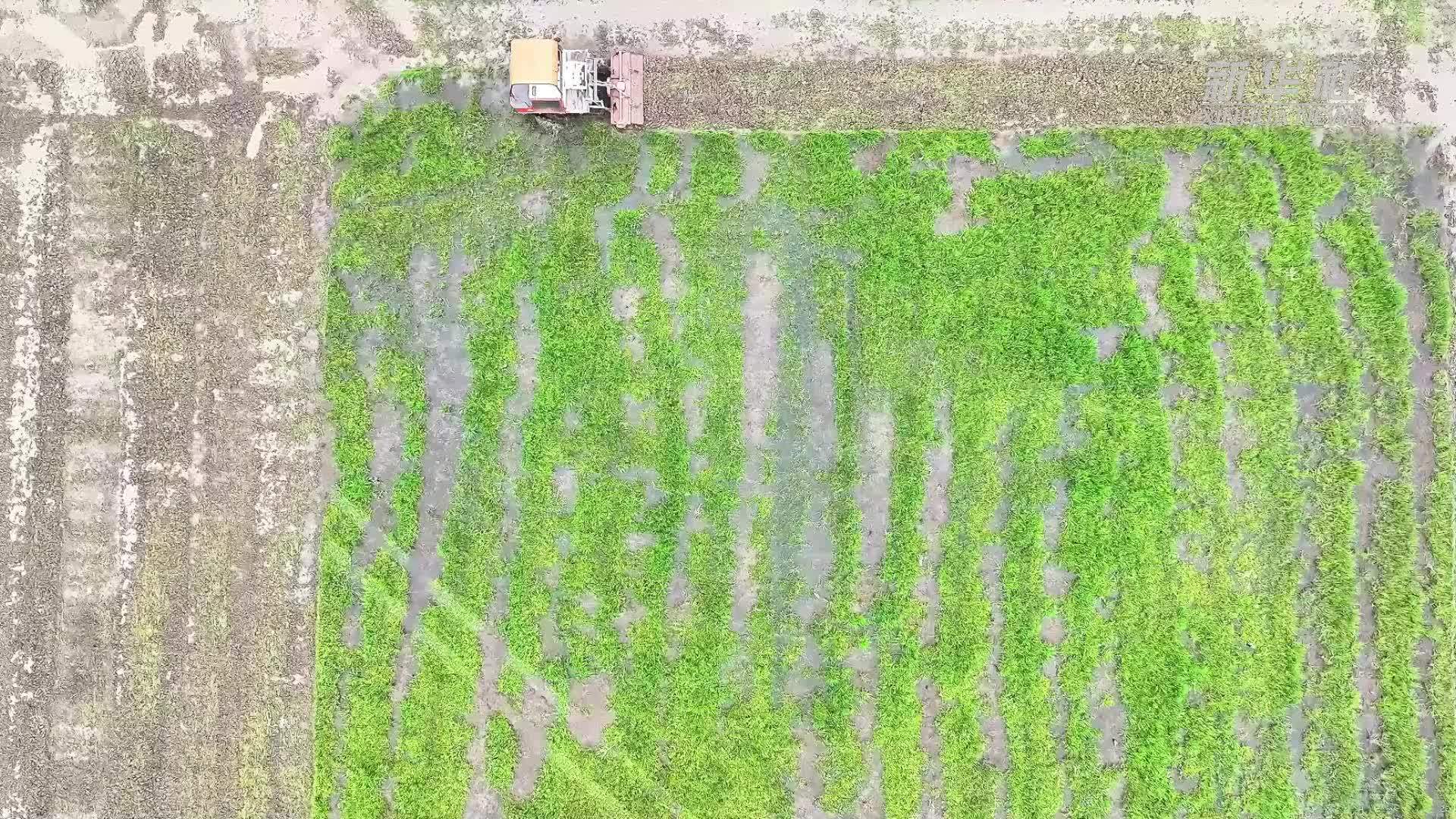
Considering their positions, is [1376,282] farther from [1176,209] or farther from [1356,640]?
[1356,640]

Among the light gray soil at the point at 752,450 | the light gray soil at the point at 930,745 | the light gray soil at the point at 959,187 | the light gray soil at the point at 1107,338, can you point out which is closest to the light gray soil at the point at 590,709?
the light gray soil at the point at 752,450

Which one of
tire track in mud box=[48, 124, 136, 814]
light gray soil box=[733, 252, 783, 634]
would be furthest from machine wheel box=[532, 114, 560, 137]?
tire track in mud box=[48, 124, 136, 814]

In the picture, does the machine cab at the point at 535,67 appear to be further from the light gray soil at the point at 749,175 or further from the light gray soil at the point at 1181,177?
the light gray soil at the point at 1181,177

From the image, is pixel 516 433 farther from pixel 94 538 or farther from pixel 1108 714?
pixel 1108 714

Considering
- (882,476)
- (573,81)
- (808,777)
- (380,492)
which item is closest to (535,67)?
(573,81)

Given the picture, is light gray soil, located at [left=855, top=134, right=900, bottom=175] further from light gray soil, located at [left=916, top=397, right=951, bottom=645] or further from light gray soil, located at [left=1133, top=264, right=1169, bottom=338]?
light gray soil, located at [left=1133, top=264, right=1169, bottom=338]
